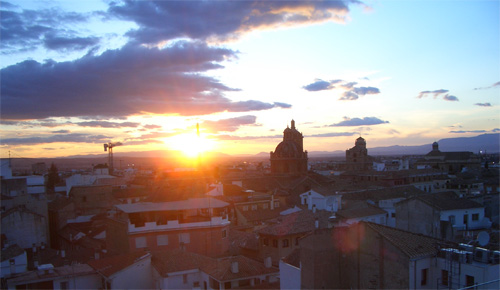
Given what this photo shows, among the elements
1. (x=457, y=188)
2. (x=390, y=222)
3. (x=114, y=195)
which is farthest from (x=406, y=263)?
(x=457, y=188)

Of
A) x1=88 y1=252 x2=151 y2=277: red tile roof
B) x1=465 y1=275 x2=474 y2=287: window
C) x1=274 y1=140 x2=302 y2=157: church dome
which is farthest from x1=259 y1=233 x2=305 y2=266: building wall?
x1=274 y1=140 x2=302 y2=157: church dome

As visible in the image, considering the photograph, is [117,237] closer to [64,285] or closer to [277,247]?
[64,285]

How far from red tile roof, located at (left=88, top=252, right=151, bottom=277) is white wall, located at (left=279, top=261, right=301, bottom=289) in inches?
241

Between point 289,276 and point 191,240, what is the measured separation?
8689 mm

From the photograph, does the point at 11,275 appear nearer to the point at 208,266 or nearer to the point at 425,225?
the point at 208,266

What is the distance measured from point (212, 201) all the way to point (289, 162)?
38309 millimetres

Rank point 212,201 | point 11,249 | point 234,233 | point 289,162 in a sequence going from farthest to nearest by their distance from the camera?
point 289,162 < point 234,233 < point 212,201 < point 11,249

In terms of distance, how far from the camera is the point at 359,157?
93875 millimetres

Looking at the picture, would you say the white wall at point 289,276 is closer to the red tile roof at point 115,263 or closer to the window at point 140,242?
the red tile roof at point 115,263

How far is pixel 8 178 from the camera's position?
1187 inches

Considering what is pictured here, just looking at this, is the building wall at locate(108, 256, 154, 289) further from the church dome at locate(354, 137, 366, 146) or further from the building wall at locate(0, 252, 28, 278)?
the church dome at locate(354, 137, 366, 146)

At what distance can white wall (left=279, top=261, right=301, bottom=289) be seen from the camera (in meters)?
14.2

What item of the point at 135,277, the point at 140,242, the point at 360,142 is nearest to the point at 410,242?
the point at 135,277

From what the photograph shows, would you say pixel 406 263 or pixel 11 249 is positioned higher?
pixel 406 263
